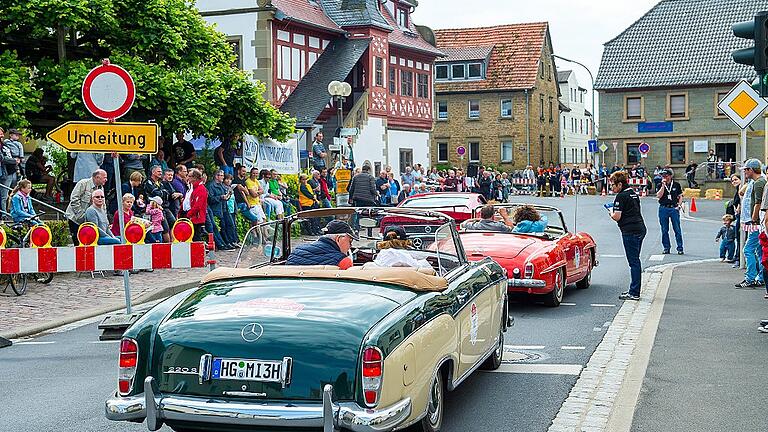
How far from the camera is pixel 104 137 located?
12227 mm

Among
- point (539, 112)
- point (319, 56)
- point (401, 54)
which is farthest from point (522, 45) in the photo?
point (319, 56)

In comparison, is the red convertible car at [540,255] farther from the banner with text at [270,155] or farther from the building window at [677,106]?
the building window at [677,106]

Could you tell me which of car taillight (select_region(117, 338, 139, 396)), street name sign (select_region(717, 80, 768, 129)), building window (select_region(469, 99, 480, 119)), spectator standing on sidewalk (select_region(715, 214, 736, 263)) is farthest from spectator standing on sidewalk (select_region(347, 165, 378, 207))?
building window (select_region(469, 99, 480, 119))

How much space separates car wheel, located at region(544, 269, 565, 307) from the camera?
1307cm

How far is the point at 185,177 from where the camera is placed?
20.7 m

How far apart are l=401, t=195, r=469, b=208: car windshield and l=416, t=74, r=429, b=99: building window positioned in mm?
33567

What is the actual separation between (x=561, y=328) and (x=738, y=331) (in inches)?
71.5

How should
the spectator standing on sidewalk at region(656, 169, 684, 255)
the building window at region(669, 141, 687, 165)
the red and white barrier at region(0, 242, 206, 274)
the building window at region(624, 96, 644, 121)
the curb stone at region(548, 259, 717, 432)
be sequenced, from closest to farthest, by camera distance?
1. the curb stone at region(548, 259, 717, 432)
2. the red and white barrier at region(0, 242, 206, 274)
3. the spectator standing on sidewalk at region(656, 169, 684, 255)
4. the building window at region(669, 141, 687, 165)
5. the building window at region(624, 96, 644, 121)

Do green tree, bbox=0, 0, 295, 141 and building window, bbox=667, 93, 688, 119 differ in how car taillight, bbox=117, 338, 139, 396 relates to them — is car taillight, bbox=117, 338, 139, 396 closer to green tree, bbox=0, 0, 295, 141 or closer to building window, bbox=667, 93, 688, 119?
green tree, bbox=0, 0, 295, 141

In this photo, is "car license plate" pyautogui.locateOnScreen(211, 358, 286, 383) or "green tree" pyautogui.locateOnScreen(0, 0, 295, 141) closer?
"car license plate" pyautogui.locateOnScreen(211, 358, 286, 383)

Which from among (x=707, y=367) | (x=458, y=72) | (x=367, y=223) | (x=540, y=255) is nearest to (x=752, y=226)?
(x=540, y=255)

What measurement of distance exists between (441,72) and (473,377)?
7090cm

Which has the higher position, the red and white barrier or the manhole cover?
the red and white barrier

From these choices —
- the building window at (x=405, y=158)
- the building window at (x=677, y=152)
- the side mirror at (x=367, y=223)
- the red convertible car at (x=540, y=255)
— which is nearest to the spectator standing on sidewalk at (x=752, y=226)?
the red convertible car at (x=540, y=255)
